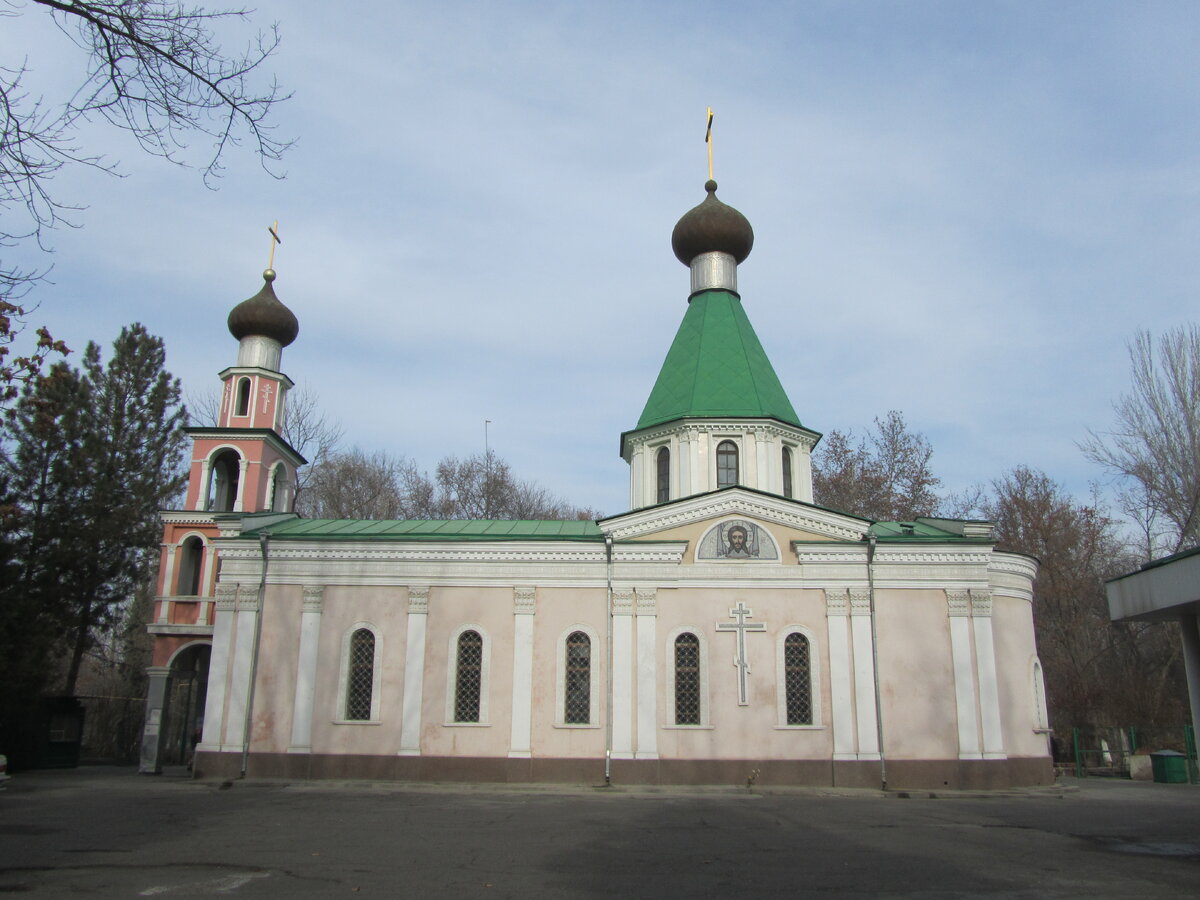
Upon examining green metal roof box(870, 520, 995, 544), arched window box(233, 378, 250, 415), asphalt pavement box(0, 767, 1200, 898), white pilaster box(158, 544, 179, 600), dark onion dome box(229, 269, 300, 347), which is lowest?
asphalt pavement box(0, 767, 1200, 898)

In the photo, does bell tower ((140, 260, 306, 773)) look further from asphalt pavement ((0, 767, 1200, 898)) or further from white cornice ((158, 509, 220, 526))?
asphalt pavement ((0, 767, 1200, 898))

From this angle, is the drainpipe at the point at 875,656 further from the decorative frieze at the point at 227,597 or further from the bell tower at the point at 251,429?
the bell tower at the point at 251,429

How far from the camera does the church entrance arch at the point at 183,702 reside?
21.3 metres

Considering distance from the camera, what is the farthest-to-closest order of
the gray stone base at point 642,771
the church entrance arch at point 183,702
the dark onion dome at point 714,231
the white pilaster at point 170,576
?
the dark onion dome at point 714,231 → the church entrance arch at point 183,702 → the white pilaster at point 170,576 → the gray stone base at point 642,771

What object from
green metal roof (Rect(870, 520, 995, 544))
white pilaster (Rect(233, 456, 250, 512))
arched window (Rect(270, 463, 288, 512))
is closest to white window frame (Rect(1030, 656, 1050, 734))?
green metal roof (Rect(870, 520, 995, 544))

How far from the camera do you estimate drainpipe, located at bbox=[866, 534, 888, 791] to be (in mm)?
17266

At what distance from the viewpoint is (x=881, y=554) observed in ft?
60.0

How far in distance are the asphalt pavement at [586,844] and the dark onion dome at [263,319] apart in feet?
36.1

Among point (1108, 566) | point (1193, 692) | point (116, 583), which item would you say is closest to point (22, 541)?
point (116, 583)

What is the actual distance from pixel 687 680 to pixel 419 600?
5.63 m

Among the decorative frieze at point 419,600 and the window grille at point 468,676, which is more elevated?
the decorative frieze at point 419,600

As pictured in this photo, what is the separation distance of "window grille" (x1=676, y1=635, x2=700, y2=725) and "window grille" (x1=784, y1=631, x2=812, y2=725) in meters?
1.75

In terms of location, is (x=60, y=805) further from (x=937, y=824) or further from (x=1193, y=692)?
(x=1193, y=692)

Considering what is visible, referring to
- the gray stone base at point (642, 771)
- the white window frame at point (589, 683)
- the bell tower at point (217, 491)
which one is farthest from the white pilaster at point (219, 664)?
the white window frame at point (589, 683)
